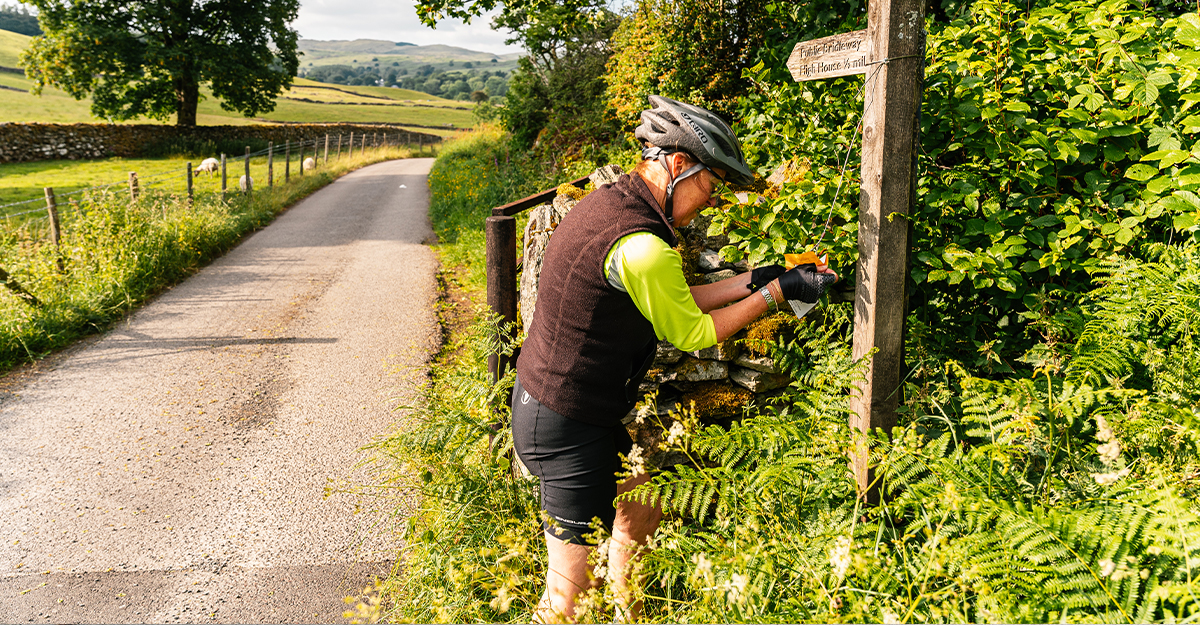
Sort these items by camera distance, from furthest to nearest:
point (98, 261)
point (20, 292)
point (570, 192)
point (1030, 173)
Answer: point (98, 261) < point (20, 292) < point (570, 192) < point (1030, 173)

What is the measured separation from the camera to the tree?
90.1 ft

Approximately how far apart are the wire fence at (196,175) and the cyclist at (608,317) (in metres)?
9.35

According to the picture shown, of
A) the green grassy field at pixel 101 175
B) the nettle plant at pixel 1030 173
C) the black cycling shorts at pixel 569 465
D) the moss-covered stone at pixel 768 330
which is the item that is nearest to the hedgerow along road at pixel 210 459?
the black cycling shorts at pixel 569 465

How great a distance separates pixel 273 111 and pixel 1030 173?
5754cm

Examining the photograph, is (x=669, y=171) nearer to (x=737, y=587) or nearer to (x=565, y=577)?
(x=737, y=587)

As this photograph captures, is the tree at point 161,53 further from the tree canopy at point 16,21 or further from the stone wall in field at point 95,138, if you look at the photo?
the tree canopy at point 16,21

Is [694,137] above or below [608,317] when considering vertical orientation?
above

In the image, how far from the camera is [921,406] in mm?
2879

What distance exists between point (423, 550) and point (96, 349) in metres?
5.69

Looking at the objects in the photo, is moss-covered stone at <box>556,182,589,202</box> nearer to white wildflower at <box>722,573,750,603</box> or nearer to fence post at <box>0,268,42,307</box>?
white wildflower at <box>722,573,750,603</box>

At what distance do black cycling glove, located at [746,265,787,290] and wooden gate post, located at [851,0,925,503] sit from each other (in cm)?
43

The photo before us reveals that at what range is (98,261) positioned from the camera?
866 centimetres

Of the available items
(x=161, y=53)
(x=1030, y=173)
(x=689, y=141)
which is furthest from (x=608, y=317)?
(x=161, y=53)

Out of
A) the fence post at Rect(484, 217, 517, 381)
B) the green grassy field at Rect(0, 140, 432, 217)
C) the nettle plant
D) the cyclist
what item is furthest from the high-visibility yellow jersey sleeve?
the green grassy field at Rect(0, 140, 432, 217)
